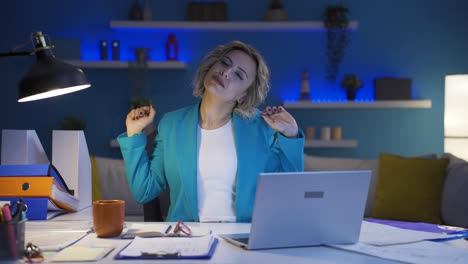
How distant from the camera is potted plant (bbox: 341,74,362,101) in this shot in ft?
15.2

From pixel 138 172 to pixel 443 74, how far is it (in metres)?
3.54

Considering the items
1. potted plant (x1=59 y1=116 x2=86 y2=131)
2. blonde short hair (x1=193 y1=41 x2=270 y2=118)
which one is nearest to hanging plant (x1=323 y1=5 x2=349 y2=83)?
potted plant (x1=59 y1=116 x2=86 y2=131)

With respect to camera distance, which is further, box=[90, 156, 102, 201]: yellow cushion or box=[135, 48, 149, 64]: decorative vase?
box=[135, 48, 149, 64]: decorative vase

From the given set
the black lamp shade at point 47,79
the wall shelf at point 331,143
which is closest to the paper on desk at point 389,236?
the black lamp shade at point 47,79

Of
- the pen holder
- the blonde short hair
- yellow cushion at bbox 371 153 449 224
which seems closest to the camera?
the pen holder

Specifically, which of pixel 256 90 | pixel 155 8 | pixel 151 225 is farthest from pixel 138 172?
pixel 155 8

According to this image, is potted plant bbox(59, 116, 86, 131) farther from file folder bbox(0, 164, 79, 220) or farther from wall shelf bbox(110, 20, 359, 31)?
file folder bbox(0, 164, 79, 220)

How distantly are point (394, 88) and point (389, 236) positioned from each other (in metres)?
3.35

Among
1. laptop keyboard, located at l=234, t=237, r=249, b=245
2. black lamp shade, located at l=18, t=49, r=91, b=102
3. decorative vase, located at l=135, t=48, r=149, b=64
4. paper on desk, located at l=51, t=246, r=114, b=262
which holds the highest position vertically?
decorative vase, located at l=135, t=48, r=149, b=64

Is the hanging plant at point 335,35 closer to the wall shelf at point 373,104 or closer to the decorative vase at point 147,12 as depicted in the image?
the wall shelf at point 373,104

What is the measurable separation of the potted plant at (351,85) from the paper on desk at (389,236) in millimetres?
3122

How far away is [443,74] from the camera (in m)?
4.80

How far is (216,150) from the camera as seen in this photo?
2.10 m

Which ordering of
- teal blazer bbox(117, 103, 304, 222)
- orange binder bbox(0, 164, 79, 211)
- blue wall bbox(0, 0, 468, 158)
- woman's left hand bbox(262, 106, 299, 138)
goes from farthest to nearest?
blue wall bbox(0, 0, 468, 158) < teal blazer bbox(117, 103, 304, 222) < woman's left hand bbox(262, 106, 299, 138) < orange binder bbox(0, 164, 79, 211)
